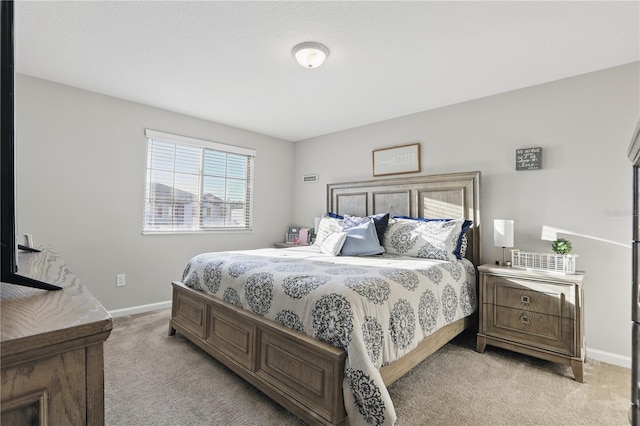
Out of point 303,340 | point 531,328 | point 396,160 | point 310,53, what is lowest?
point 531,328

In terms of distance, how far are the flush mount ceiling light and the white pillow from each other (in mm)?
1595

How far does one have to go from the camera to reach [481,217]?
3.15 metres

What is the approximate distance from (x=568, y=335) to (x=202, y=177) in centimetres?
413

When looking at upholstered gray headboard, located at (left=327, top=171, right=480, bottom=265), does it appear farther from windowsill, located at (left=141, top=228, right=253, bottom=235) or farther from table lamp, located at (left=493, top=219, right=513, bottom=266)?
windowsill, located at (left=141, top=228, right=253, bottom=235)

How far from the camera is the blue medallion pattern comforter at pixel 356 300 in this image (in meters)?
1.50

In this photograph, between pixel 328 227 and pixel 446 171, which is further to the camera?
pixel 328 227

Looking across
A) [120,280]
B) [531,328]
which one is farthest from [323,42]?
[120,280]

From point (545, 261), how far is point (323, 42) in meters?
2.54

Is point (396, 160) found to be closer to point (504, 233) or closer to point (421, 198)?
point (421, 198)

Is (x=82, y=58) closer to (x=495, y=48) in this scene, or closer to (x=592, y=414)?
(x=495, y=48)

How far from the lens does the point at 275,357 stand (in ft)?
6.07

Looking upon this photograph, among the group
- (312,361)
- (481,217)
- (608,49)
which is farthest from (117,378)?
(608,49)

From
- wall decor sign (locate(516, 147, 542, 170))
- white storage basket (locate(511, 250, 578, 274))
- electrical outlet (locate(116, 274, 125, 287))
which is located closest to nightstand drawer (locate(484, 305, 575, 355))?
white storage basket (locate(511, 250, 578, 274))

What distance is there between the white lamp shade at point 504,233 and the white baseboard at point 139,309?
12.3ft
